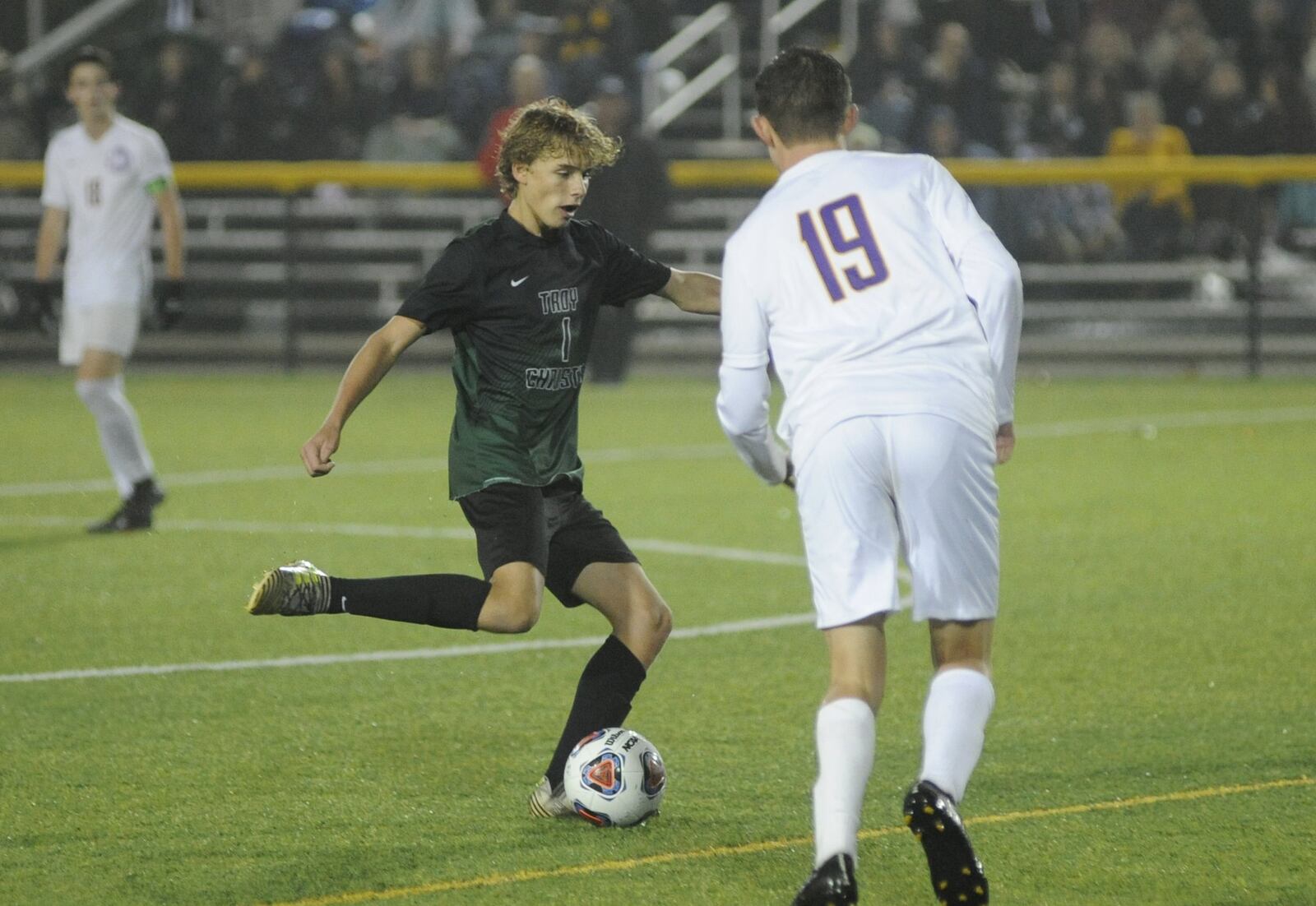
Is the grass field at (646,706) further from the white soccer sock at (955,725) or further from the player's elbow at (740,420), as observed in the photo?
the player's elbow at (740,420)

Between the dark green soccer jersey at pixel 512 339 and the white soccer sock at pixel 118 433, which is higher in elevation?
the dark green soccer jersey at pixel 512 339

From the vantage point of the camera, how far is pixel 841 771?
4.22 metres

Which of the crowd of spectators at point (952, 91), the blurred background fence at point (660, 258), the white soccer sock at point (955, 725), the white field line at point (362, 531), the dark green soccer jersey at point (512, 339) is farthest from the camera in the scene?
the crowd of spectators at point (952, 91)

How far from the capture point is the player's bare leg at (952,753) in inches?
160

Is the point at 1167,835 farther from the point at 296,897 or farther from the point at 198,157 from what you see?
the point at 198,157

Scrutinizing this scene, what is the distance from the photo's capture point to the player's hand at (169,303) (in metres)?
11.3

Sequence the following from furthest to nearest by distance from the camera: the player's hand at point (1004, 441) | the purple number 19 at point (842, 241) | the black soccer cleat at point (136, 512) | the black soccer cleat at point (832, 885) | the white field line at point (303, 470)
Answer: the white field line at point (303, 470)
the black soccer cleat at point (136, 512)
the player's hand at point (1004, 441)
the purple number 19 at point (842, 241)
the black soccer cleat at point (832, 885)

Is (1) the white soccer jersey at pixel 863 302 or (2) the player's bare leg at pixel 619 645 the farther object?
(2) the player's bare leg at pixel 619 645

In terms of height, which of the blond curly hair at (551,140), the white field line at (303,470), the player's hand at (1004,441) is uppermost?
the blond curly hair at (551,140)

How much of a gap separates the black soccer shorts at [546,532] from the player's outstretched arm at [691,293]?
23.3 inches

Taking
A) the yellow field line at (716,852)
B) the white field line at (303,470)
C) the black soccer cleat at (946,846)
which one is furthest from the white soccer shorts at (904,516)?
the white field line at (303,470)

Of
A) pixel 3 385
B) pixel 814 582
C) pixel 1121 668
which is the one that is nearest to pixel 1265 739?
pixel 1121 668

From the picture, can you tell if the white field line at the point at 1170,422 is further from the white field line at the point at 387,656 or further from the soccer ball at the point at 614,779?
the soccer ball at the point at 614,779

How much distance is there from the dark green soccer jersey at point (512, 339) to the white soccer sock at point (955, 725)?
1575 millimetres
